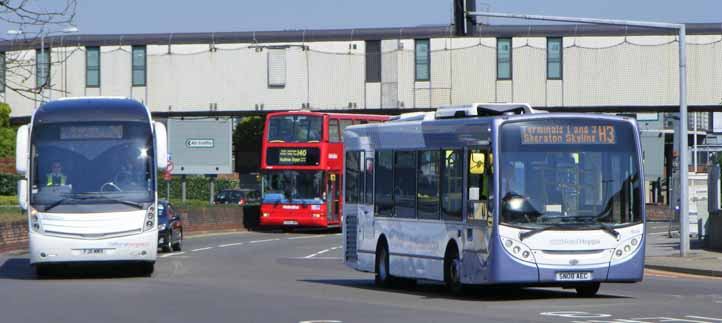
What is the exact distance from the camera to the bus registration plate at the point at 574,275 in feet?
62.5

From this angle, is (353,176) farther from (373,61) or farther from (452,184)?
(373,61)

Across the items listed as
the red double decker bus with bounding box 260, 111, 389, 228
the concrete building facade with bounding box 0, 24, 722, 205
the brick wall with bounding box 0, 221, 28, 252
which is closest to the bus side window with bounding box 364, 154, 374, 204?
the brick wall with bounding box 0, 221, 28, 252

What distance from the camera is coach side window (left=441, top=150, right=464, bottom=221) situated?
66.1 feet

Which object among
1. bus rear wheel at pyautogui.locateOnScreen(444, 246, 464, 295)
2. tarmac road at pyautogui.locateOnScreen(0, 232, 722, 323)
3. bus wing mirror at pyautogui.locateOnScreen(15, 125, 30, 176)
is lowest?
tarmac road at pyautogui.locateOnScreen(0, 232, 722, 323)

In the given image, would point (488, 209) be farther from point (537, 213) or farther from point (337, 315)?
point (337, 315)

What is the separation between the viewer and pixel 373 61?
58.0 meters

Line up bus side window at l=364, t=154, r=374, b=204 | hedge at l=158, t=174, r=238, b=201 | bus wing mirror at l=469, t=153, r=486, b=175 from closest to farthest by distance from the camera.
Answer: bus wing mirror at l=469, t=153, r=486, b=175
bus side window at l=364, t=154, r=374, b=204
hedge at l=158, t=174, r=238, b=201

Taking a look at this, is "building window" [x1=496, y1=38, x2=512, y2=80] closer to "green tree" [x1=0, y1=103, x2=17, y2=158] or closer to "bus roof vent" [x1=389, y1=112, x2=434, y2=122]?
"green tree" [x1=0, y1=103, x2=17, y2=158]

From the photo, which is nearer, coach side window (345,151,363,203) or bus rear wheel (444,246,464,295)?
bus rear wheel (444,246,464,295)

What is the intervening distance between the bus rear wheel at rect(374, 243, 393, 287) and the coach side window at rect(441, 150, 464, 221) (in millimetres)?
2721

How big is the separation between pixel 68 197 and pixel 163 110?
3601 cm

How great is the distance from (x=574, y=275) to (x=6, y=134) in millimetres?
59756

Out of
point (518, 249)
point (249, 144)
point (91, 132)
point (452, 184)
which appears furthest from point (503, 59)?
point (249, 144)

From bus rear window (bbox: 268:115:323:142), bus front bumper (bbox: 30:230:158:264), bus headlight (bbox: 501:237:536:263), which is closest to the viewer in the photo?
bus headlight (bbox: 501:237:536:263)
